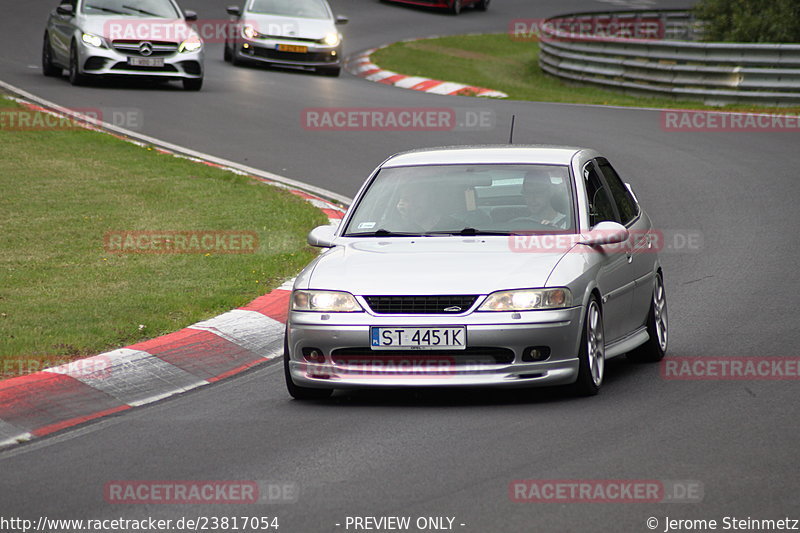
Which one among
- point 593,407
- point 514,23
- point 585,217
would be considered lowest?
point 514,23

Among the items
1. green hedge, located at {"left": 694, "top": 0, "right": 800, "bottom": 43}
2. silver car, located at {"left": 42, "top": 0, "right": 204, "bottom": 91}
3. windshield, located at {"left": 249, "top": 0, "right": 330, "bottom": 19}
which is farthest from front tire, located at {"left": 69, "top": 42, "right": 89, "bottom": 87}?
green hedge, located at {"left": 694, "top": 0, "right": 800, "bottom": 43}

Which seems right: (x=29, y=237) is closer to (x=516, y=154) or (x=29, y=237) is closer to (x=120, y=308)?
(x=120, y=308)

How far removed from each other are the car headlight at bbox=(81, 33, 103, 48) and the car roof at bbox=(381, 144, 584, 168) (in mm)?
14678

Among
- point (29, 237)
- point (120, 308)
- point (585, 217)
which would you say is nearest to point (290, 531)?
point (585, 217)

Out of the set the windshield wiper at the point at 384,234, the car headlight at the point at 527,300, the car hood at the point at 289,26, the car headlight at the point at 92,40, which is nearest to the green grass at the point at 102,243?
the windshield wiper at the point at 384,234

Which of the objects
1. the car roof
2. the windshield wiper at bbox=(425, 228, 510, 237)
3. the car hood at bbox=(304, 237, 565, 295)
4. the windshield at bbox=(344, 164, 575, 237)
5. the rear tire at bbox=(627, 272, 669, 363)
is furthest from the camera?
the rear tire at bbox=(627, 272, 669, 363)

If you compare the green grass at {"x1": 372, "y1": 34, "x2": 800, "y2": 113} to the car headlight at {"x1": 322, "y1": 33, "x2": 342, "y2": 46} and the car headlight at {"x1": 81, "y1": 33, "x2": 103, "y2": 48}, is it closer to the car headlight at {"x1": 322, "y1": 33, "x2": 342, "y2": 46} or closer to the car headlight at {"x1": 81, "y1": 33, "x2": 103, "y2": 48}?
the car headlight at {"x1": 322, "y1": 33, "x2": 342, "y2": 46}

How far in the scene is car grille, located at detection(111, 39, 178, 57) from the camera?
23.1 m

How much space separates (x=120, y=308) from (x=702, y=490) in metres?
5.19

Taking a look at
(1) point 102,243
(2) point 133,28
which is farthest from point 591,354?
(2) point 133,28

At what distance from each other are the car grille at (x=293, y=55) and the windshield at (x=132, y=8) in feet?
11.2

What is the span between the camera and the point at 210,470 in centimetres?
655

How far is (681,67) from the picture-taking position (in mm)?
24625

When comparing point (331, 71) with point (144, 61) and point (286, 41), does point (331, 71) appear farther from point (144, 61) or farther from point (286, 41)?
point (144, 61)
